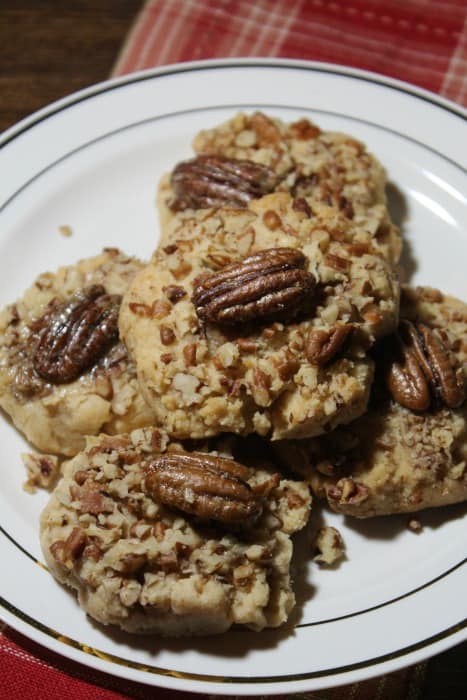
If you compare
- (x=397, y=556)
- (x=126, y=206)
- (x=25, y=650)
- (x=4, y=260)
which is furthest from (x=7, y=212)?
(x=397, y=556)

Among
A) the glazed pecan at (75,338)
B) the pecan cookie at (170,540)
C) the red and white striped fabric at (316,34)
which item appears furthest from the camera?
the red and white striped fabric at (316,34)

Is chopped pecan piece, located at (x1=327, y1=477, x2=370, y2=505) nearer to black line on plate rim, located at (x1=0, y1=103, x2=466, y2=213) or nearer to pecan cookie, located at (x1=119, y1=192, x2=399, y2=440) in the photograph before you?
pecan cookie, located at (x1=119, y1=192, x2=399, y2=440)

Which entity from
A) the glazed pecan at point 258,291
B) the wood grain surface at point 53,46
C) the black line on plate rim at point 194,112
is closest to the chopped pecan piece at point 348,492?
the glazed pecan at point 258,291

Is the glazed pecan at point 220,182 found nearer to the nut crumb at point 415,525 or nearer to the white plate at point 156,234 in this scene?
the white plate at point 156,234

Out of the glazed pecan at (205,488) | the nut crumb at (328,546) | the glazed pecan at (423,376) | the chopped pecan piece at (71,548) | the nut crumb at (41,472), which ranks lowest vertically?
the nut crumb at (41,472)

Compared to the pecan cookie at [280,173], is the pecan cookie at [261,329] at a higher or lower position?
lower

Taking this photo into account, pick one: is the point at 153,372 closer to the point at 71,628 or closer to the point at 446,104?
the point at 71,628

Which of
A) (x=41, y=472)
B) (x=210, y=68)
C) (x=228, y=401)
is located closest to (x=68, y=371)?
(x=41, y=472)
